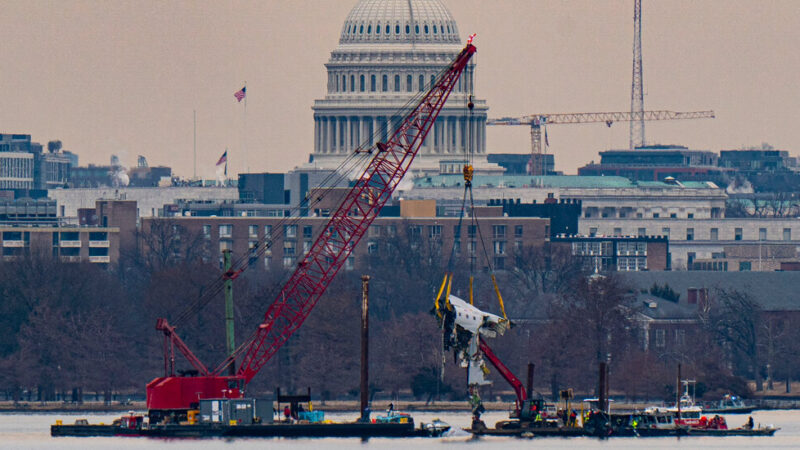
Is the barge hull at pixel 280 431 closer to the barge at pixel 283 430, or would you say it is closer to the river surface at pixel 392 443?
the barge at pixel 283 430

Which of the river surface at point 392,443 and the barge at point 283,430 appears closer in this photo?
the river surface at point 392,443

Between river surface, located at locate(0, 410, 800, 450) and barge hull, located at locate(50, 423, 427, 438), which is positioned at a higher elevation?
barge hull, located at locate(50, 423, 427, 438)

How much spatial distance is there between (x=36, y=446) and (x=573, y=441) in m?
27.9

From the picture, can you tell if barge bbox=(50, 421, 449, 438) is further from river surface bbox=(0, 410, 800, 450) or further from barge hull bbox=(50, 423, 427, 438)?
river surface bbox=(0, 410, 800, 450)

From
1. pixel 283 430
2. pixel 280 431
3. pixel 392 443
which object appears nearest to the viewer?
pixel 392 443

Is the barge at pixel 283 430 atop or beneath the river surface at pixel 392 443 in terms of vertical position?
atop

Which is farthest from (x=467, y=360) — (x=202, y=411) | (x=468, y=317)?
(x=202, y=411)

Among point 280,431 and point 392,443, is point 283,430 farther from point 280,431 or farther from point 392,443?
point 392,443

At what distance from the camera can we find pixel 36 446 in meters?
186

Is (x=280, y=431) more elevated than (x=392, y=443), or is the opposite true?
(x=280, y=431)

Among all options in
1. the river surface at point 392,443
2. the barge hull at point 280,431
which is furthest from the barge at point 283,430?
the river surface at point 392,443

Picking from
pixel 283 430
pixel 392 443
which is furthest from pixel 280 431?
pixel 392 443

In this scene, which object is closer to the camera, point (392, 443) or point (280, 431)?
point (392, 443)

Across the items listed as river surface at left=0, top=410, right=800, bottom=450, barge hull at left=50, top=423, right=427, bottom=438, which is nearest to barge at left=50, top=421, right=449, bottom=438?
barge hull at left=50, top=423, right=427, bottom=438
